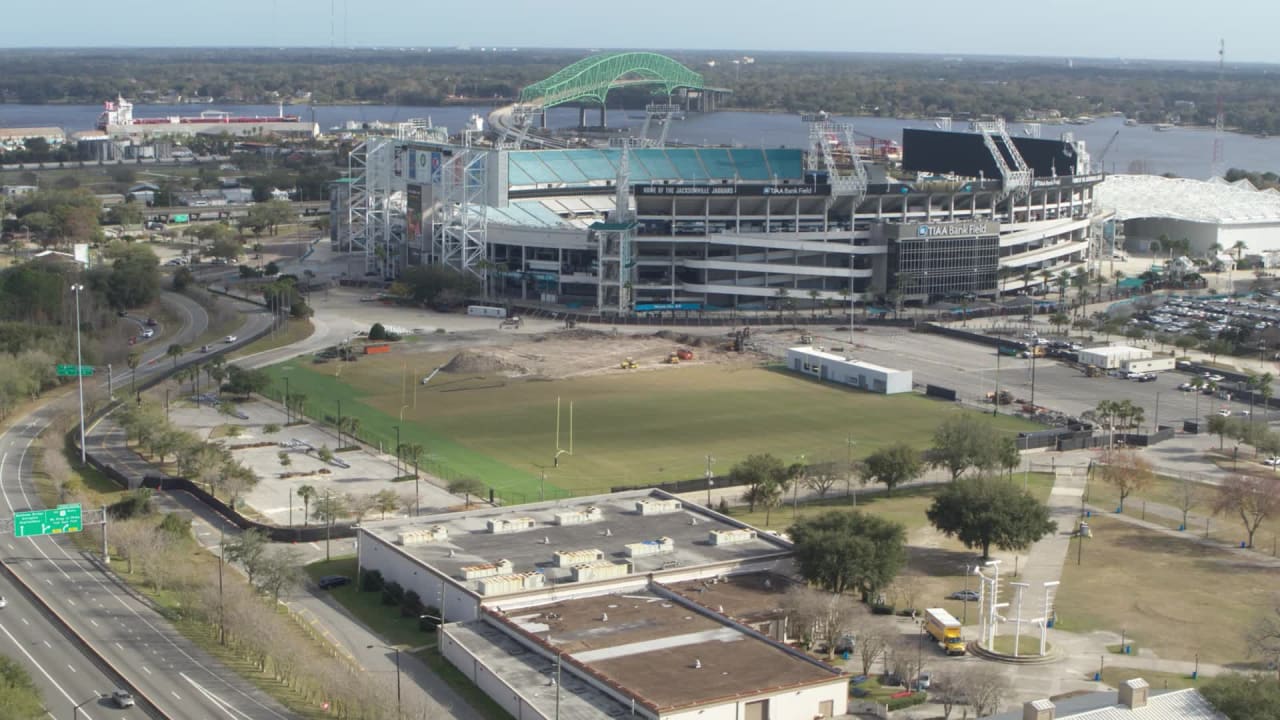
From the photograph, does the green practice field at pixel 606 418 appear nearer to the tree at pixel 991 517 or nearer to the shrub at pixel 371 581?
the shrub at pixel 371 581

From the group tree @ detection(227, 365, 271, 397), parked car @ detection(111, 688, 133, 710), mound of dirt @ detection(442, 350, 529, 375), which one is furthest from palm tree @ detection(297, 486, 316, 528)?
mound of dirt @ detection(442, 350, 529, 375)

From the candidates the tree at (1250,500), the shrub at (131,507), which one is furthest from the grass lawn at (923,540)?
the shrub at (131,507)

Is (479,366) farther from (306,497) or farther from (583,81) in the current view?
(583,81)

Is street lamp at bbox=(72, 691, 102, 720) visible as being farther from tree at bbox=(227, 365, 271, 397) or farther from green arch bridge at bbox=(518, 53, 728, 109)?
green arch bridge at bbox=(518, 53, 728, 109)

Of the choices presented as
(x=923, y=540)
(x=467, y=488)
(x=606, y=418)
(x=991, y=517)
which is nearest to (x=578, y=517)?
(x=467, y=488)

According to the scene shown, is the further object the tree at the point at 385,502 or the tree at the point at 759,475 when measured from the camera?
the tree at the point at 759,475

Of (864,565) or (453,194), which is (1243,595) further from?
(453,194)
